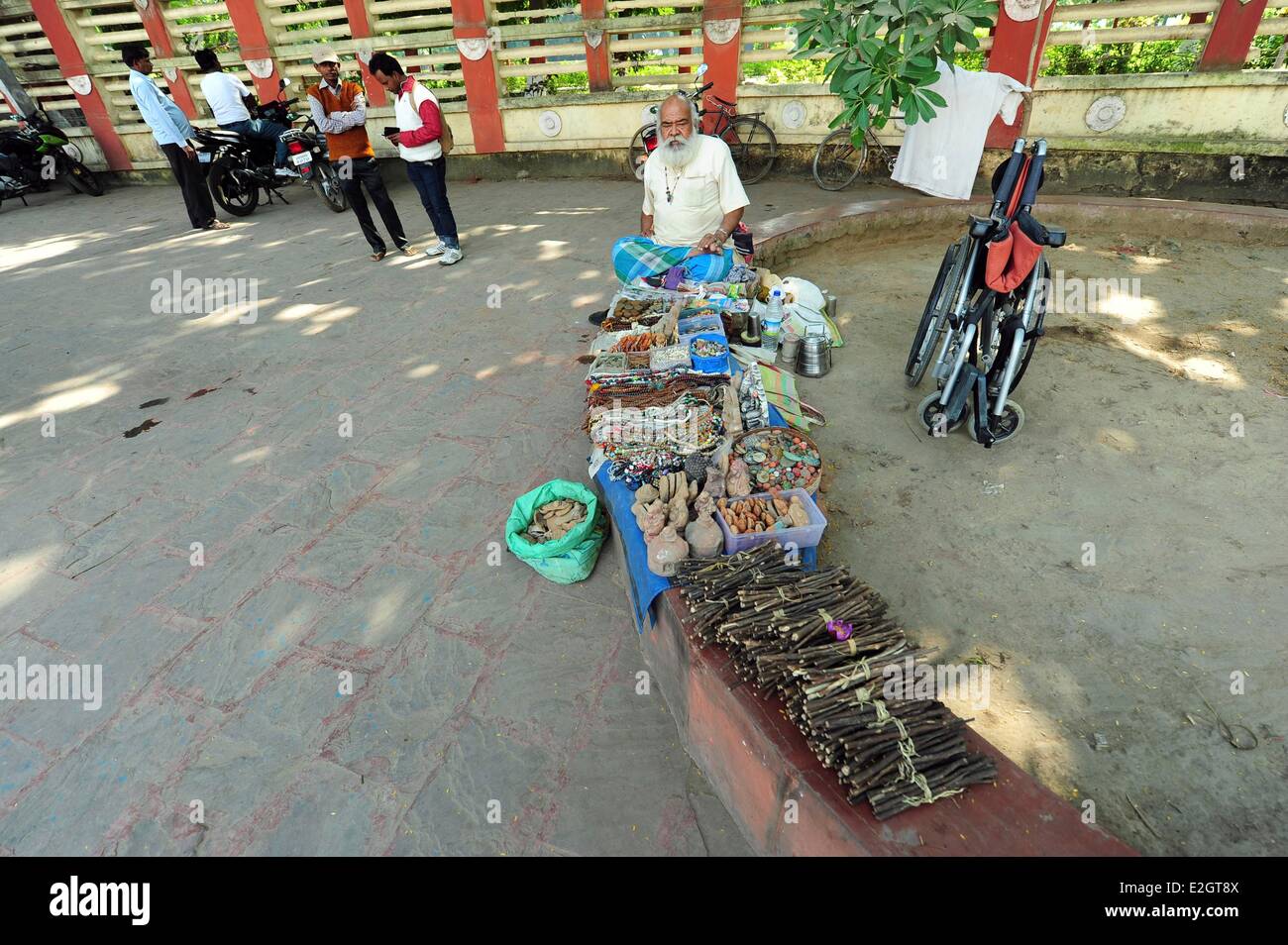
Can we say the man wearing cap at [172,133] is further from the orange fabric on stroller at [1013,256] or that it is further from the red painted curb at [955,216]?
the orange fabric on stroller at [1013,256]

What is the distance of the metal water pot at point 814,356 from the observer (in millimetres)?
4594

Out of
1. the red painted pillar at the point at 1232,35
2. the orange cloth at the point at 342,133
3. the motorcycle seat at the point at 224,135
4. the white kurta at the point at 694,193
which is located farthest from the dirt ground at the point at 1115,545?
the motorcycle seat at the point at 224,135

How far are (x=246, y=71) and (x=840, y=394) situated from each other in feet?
40.2

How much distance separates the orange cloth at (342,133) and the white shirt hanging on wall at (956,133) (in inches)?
239

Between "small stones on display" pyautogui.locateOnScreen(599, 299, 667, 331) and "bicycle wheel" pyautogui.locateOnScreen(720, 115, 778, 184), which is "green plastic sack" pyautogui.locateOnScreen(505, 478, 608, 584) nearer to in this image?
"small stones on display" pyautogui.locateOnScreen(599, 299, 667, 331)

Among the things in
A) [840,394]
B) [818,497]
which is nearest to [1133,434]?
[840,394]

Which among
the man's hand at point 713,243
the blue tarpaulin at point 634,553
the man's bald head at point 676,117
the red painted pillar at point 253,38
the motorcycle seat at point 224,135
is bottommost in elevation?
the blue tarpaulin at point 634,553

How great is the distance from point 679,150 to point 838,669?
156 inches

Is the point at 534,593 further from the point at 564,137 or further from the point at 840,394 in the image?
the point at 564,137

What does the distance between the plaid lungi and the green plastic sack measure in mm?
2319

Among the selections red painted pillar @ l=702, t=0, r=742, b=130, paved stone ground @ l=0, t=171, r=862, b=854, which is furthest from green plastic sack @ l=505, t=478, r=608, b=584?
red painted pillar @ l=702, t=0, r=742, b=130

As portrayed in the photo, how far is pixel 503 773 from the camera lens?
7.63 feet

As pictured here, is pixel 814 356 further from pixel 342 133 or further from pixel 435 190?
pixel 342 133

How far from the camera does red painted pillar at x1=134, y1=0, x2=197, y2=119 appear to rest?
10.3 metres
